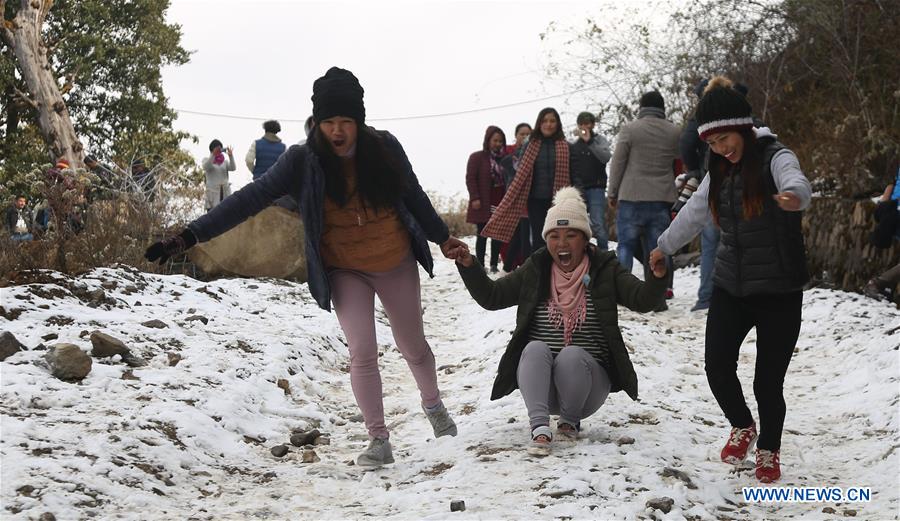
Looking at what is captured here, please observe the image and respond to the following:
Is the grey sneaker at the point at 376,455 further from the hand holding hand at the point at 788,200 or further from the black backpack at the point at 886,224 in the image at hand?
the black backpack at the point at 886,224

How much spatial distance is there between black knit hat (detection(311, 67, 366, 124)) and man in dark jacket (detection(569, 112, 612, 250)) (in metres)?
6.11

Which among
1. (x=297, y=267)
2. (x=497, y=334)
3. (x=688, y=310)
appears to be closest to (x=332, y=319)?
(x=497, y=334)

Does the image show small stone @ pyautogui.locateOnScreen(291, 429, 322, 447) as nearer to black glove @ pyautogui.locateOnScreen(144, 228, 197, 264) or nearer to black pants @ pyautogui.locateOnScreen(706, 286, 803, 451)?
black glove @ pyautogui.locateOnScreen(144, 228, 197, 264)

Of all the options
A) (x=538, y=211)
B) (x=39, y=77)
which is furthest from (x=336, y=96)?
(x=39, y=77)

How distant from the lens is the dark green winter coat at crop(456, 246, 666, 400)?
16.2 feet

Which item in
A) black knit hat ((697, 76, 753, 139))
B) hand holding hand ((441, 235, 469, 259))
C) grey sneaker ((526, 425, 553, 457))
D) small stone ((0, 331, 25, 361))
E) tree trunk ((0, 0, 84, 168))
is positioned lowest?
grey sneaker ((526, 425, 553, 457))

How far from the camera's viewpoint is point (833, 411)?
617 cm

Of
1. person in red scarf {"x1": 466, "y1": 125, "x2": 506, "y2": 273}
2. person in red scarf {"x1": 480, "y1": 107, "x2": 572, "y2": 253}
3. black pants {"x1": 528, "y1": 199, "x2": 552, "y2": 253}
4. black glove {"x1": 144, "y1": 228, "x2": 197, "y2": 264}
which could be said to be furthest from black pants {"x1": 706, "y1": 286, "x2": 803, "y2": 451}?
person in red scarf {"x1": 466, "y1": 125, "x2": 506, "y2": 273}

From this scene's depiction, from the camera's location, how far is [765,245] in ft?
14.5

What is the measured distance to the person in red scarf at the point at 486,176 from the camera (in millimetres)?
13062

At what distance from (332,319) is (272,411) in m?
3.29

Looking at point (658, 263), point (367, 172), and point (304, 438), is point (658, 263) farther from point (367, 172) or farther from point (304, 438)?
point (304, 438)

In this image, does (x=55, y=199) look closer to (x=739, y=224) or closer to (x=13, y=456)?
(x=13, y=456)

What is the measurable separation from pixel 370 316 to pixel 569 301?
3.66 feet
